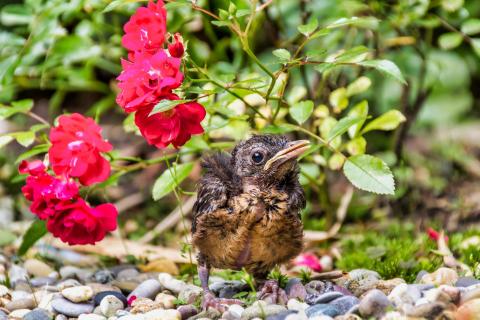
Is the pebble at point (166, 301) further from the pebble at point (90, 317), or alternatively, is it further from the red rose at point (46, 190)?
the red rose at point (46, 190)

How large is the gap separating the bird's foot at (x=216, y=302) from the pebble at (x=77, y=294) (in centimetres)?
55

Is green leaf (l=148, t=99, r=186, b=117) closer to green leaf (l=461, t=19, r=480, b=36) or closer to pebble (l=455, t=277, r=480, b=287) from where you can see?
pebble (l=455, t=277, r=480, b=287)

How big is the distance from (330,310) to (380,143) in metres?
3.44

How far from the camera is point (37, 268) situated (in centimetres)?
410

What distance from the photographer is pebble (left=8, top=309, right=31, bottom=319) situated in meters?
3.22

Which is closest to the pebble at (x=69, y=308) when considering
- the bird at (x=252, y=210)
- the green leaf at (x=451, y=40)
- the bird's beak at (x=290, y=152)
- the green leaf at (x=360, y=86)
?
the bird at (x=252, y=210)

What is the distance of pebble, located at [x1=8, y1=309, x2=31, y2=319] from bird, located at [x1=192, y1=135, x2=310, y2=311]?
0.75 metres

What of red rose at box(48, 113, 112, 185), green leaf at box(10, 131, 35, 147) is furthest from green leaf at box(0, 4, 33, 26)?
red rose at box(48, 113, 112, 185)

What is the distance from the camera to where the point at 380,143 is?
20.0 ft

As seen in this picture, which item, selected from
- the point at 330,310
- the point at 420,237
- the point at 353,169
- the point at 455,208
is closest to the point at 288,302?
the point at 330,310

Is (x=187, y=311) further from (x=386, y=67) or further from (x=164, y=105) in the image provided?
(x=386, y=67)

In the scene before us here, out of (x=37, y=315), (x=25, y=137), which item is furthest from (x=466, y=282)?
(x=25, y=137)

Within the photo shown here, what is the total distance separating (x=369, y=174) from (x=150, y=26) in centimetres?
104

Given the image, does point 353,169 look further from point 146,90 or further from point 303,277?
point 146,90
